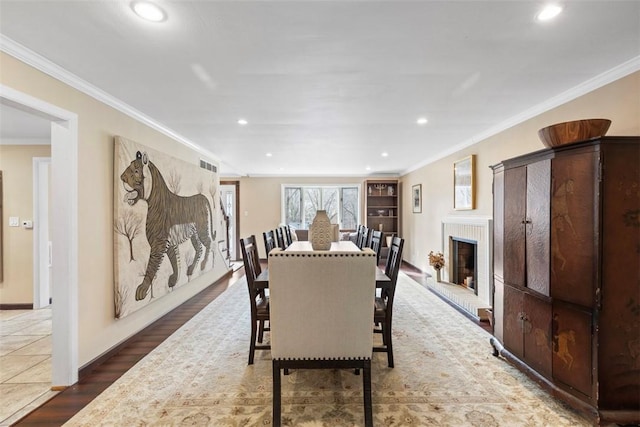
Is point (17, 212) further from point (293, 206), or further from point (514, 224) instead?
point (514, 224)

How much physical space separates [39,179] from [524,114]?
586 centimetres

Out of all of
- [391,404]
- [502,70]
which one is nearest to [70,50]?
[502,70]

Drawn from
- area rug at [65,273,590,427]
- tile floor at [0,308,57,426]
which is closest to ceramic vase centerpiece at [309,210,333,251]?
area rug at [65,273,590,427]

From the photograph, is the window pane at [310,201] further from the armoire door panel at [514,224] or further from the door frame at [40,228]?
the armoire door panel at [514,224]

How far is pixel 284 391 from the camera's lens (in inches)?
79.4

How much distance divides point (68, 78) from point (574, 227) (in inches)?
143

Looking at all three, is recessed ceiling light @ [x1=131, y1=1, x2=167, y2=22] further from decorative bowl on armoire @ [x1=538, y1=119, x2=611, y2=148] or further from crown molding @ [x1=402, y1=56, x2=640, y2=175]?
crown molding @ [x1=402, y1=56, x2=640, y2=175]

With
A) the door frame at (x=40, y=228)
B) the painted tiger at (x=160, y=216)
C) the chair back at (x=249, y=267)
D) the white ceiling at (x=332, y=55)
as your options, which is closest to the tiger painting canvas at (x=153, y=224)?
the painted tiger at (x=160, y=216)

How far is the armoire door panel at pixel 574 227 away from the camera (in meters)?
1.70

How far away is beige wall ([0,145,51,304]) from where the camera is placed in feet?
12.1

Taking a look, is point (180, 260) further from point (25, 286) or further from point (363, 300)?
point (363, 300)

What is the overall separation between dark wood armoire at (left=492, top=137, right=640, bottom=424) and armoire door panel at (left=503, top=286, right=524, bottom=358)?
51 millimetres

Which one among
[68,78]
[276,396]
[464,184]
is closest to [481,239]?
[464,184]

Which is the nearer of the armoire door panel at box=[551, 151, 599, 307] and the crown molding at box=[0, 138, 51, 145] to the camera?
the armoire door panel at box=[551, 151, 599, 307]
